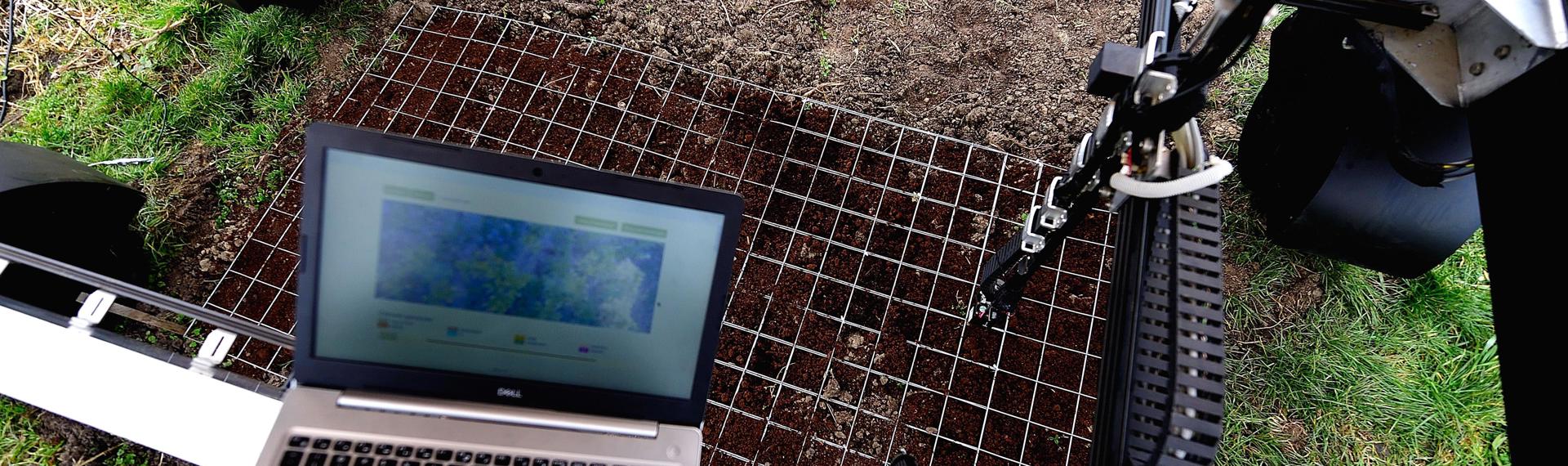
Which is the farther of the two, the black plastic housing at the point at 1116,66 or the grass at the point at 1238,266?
the grass at the point at 1238,266

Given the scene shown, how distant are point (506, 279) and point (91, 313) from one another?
0.66m

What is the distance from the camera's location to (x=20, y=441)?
172 centimetres

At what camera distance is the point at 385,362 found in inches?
40.4

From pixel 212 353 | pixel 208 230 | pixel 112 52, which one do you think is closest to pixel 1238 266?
pixel 212 353

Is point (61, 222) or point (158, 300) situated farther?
point (61, 222)

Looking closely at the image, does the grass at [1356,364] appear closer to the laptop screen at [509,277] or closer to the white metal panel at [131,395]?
the laptop screen at [509,277]

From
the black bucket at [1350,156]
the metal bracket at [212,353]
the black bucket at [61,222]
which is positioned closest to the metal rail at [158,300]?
the metal bracket at [212,353]

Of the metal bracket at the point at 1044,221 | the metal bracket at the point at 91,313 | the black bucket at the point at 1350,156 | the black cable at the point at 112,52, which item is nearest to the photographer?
the metal bracket at the point at 91,313

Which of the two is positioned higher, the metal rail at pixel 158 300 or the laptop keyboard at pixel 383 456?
the laptop keyboard at pixel 383 456

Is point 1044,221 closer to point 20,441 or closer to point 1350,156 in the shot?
point 1350,156

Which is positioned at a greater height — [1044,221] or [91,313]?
[1044,221]

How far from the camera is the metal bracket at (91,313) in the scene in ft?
3.58

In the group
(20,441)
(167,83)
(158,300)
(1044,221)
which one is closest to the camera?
(158,300)

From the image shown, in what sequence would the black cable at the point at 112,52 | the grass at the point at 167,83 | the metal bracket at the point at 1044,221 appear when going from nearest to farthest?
the metal bracket at the point at 1044,221
the grass at the point at 167,83
the black cable at the point at 112,52
